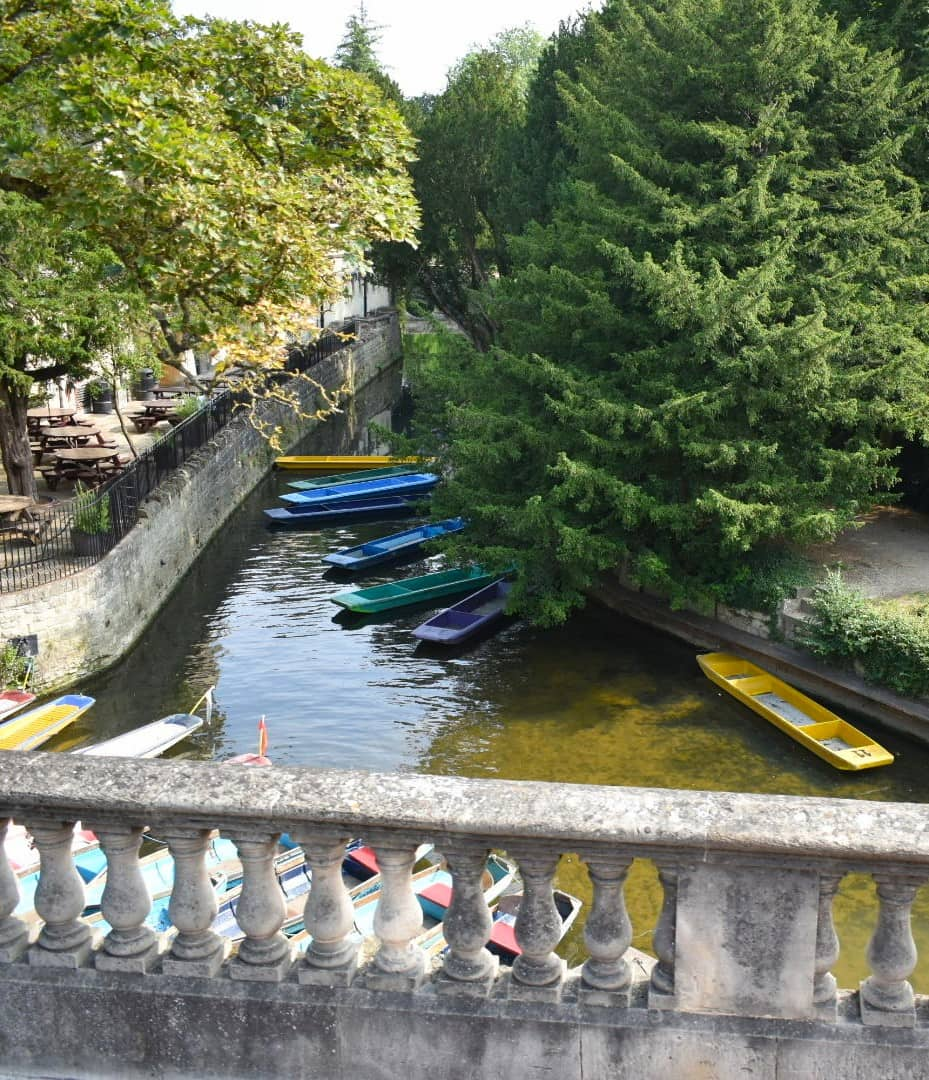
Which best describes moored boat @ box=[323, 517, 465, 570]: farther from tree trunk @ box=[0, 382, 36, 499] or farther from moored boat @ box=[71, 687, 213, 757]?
moored boat @ box=[71, 687, 213, 757]

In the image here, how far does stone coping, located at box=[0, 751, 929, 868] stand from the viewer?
3145 millimetres

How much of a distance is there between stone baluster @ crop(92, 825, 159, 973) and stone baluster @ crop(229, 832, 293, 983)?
0.30 metres

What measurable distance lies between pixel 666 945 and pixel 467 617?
18963 mm

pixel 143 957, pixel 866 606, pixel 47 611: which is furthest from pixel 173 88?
pixel 866 606

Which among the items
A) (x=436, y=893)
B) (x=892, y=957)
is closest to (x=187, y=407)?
(x=436, y=893)

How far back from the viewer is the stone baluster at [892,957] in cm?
320

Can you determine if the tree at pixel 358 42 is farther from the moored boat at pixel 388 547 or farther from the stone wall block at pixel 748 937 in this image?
the stone wall block at pixel 748 937

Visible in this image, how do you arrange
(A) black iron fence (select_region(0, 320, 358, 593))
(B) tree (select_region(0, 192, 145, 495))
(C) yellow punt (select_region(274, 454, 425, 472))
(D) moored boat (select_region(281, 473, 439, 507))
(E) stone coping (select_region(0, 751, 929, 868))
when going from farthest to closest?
(C) yellow punt (select_region(274, 454, 425, 472)) → (D) moored boat (select_region(281, 473, 439, 507)) → (B) tree (select_region(0, 192, 145, 495)) → (A) black iron fence (select_region(0, 320, 358, 593)) → (E) stone coping (select_region(0, 751, 929, 868))

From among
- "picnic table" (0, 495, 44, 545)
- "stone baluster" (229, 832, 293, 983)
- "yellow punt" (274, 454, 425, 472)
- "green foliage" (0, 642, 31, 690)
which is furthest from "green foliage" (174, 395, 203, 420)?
"stone baluster" (229, 832, 293, 983)

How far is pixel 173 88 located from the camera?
23.5ft

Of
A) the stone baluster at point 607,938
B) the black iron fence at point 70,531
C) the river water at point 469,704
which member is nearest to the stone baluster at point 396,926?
the stone baluster at point 607,938

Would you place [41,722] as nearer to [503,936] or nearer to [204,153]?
[503,936]

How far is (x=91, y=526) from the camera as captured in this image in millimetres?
19625

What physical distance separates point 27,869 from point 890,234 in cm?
1928
